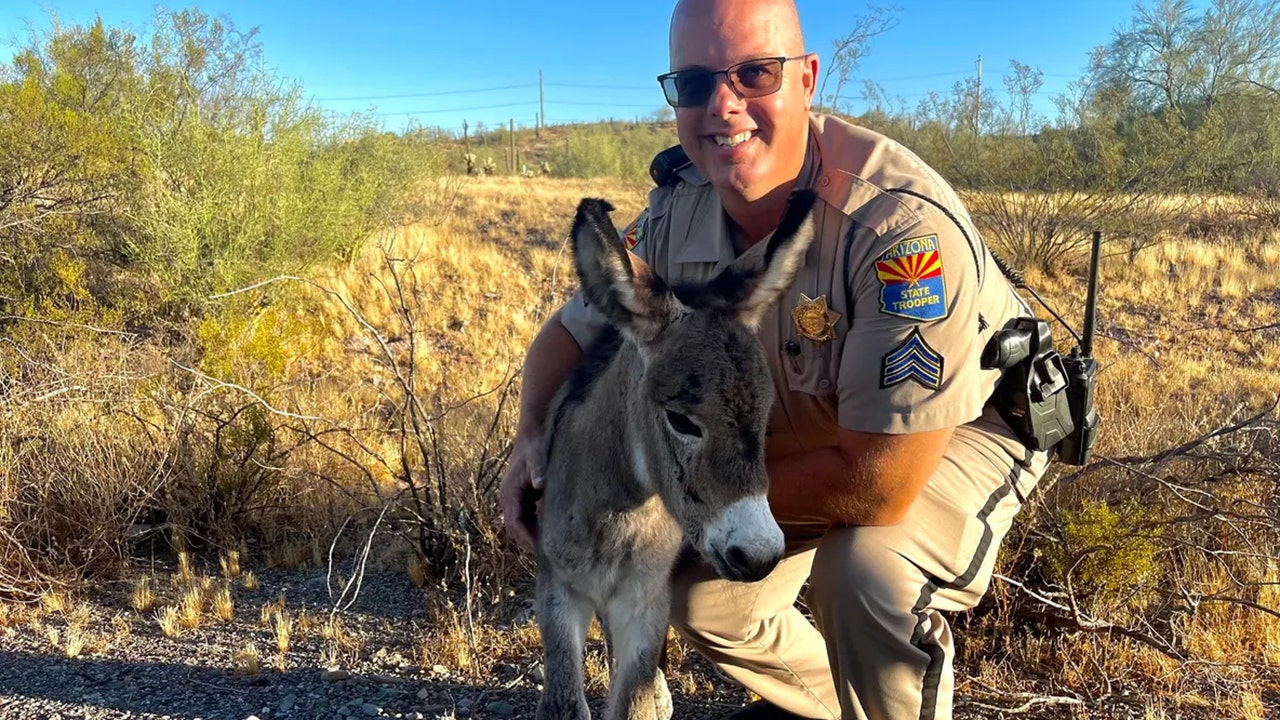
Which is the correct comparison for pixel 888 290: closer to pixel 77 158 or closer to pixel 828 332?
pixel 828 332

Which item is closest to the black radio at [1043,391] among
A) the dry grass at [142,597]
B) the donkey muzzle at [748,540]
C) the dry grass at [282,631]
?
the donkey muzzle at [748,540]

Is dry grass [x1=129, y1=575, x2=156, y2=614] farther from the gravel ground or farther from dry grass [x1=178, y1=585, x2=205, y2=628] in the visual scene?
dry grass [x1=178, y1=585, x2=205, y2=628]

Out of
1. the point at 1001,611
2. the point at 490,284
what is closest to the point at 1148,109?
the point at 490,284

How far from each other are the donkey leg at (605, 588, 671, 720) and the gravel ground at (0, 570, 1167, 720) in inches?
32.3

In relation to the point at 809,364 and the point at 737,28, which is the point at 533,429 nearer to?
the point at 809,364

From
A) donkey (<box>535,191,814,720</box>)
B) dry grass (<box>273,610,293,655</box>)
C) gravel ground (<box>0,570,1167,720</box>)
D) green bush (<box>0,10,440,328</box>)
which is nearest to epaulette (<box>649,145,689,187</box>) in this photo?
donkey (<box>535,191,814,720</box>)

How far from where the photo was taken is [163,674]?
423 cm

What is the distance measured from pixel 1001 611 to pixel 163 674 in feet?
14.1

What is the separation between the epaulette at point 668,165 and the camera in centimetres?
430

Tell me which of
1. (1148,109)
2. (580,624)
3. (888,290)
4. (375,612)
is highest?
(1148,109)

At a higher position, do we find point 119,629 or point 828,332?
point 828,332

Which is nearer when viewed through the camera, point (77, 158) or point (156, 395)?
point (156, 395)

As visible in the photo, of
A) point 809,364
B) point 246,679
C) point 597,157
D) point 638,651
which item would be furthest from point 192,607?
point 597,157

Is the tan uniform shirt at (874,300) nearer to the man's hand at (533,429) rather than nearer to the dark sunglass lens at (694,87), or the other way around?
the dark sunglass lens at (694,87)
